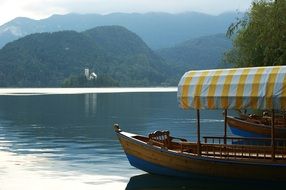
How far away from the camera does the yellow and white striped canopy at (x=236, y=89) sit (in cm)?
1709

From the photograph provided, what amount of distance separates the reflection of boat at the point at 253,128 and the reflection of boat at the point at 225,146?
448 inches

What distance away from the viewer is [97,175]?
70.4ft

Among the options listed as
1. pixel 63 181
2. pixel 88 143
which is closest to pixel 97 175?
pixel 63 181

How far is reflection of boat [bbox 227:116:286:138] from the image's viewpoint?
3050 centimetres

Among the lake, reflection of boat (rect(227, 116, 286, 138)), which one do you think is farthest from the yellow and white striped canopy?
reflection of boat (rect(227, 116, 286, 138))

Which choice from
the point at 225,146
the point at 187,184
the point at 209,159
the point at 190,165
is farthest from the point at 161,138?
the point at 209,159

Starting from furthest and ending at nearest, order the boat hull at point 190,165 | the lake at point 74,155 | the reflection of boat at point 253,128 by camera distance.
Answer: the reflection of boat at point 253,128, the lake at point 74,155, the boat hull at point 190,165

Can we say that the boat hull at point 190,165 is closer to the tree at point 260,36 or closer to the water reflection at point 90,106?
the tree at point 260,36

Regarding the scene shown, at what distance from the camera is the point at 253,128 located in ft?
104

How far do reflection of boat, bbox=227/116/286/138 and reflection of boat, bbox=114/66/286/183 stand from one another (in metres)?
11.4

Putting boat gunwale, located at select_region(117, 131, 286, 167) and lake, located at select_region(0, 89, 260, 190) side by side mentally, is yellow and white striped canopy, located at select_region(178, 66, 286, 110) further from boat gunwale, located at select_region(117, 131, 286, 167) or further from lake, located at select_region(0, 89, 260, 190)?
lake, located at select_region(0, 89, 260, 190)

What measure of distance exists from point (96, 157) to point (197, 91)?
32.1 feet

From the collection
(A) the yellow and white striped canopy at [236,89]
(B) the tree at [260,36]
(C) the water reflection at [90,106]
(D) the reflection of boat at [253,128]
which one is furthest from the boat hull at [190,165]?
(C) the water reflection at [90,106]

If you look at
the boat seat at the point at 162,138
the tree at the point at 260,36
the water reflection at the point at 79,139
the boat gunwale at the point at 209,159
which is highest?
the tree at the point at 260,36
